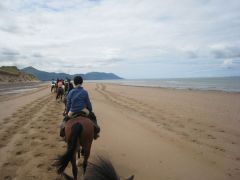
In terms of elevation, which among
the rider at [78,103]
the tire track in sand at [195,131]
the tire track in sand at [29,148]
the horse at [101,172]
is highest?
the rider at [78,103]

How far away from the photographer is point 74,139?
4.33 meters

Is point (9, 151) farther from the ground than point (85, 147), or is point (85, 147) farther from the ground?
point (85, 147)

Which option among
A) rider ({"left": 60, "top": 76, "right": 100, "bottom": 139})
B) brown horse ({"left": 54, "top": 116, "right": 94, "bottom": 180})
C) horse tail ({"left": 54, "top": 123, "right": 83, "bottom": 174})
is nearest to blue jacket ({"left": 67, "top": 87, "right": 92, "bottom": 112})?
rider ({"left": 60, "top": 76, "right": 100, "bottom": 139})

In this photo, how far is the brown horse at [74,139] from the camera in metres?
4.35

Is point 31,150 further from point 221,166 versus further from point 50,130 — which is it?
point 221,166


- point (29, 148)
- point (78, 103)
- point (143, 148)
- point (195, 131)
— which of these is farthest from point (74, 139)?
point (195, 131)

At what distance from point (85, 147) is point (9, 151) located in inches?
109

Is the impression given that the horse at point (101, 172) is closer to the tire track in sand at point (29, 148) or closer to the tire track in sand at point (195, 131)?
the tire track in sand at point (29, 148)

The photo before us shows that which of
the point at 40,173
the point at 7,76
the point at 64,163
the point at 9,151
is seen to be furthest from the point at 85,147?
the point at 7,76

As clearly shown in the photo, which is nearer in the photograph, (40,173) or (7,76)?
(40,173)

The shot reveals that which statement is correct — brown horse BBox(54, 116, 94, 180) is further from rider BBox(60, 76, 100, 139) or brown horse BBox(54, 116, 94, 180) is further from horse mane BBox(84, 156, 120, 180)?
horse mane BBox(84, 156, 120, 180)

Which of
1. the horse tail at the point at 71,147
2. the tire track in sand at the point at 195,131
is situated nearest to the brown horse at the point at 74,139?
the horse tail at the point at 71,147

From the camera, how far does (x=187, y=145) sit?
6883 mm

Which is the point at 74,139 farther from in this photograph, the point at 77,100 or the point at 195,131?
the point at 195,131
